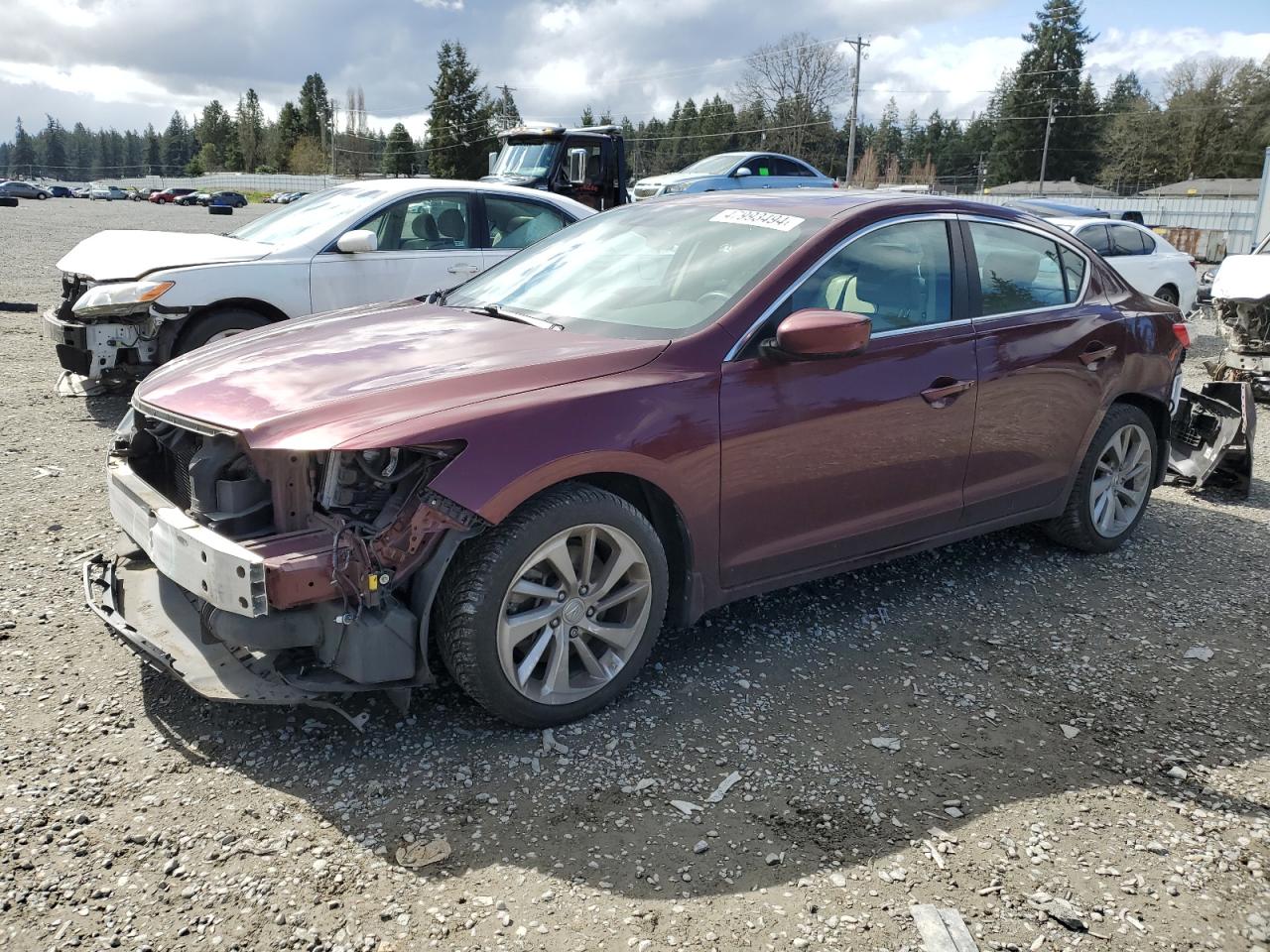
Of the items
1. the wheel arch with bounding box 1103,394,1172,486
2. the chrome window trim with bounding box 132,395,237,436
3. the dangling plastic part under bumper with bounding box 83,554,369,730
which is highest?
the chrome window trim with bounding box 132,395,237,436

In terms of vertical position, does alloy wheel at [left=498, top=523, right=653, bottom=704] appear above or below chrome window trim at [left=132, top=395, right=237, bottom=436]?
below

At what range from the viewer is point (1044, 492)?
4707 mm

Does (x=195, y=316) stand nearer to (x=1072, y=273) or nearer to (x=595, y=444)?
(x=595, y=444)

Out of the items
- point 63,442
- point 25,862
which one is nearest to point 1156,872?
point 25,862

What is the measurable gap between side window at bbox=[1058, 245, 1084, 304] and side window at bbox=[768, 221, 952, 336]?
0.90 metres

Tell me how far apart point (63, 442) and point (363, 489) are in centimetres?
447

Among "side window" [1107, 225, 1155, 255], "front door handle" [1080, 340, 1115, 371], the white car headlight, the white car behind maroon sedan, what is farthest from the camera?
"side window" [1107, 225, 1155, 255]

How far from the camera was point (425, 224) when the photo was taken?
25.3 feet

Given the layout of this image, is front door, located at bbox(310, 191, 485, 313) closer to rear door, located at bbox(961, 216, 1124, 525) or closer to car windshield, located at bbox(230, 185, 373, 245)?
car windshield, located at bbox(230, 185, 373, 245)

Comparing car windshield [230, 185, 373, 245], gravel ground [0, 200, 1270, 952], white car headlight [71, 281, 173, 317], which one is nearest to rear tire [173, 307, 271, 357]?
white car headlight [71, 281, 173, 317]

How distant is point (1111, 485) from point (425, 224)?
529 cm

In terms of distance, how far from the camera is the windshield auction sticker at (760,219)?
3.88m

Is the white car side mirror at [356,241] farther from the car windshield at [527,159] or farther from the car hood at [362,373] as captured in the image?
the car windshield at [527,159]

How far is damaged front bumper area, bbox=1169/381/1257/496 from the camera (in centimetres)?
629
